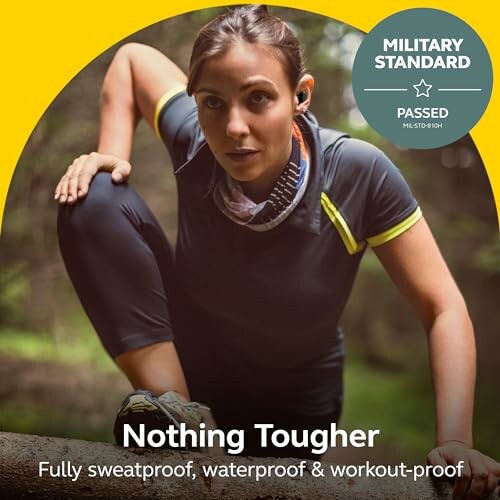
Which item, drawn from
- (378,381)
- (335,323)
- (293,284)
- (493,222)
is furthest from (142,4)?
(378,381)

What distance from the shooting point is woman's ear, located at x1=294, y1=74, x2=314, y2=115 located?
227cm

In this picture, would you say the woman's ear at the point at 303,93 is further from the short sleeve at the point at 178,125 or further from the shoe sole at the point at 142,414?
the shoe sole at the point at 142,414

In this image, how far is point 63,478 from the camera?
2.03m

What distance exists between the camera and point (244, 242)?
234 cm

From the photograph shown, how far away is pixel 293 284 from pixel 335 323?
8.6 inches

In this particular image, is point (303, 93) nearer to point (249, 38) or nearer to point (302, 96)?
point (302, 96)

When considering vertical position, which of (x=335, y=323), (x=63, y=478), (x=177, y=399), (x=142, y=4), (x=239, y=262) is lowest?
(x=63, y=478)

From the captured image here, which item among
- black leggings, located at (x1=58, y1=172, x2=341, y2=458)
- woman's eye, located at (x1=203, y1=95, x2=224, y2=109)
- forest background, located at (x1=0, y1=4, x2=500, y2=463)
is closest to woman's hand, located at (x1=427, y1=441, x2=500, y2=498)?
forest background, located at (x1=0, y1=4, x2=500, y2=463)

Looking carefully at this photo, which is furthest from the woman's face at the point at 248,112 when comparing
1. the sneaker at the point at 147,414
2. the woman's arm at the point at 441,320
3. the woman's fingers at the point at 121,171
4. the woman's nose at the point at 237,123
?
the sneaker at the point at 147,414

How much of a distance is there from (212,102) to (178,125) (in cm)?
19

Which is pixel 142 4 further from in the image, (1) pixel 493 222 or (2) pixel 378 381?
(2) pixel 378 381

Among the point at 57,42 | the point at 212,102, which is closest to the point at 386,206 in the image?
the point at 212,102

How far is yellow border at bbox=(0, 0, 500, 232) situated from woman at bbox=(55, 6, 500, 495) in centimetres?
10

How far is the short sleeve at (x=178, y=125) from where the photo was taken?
7.71 ft
